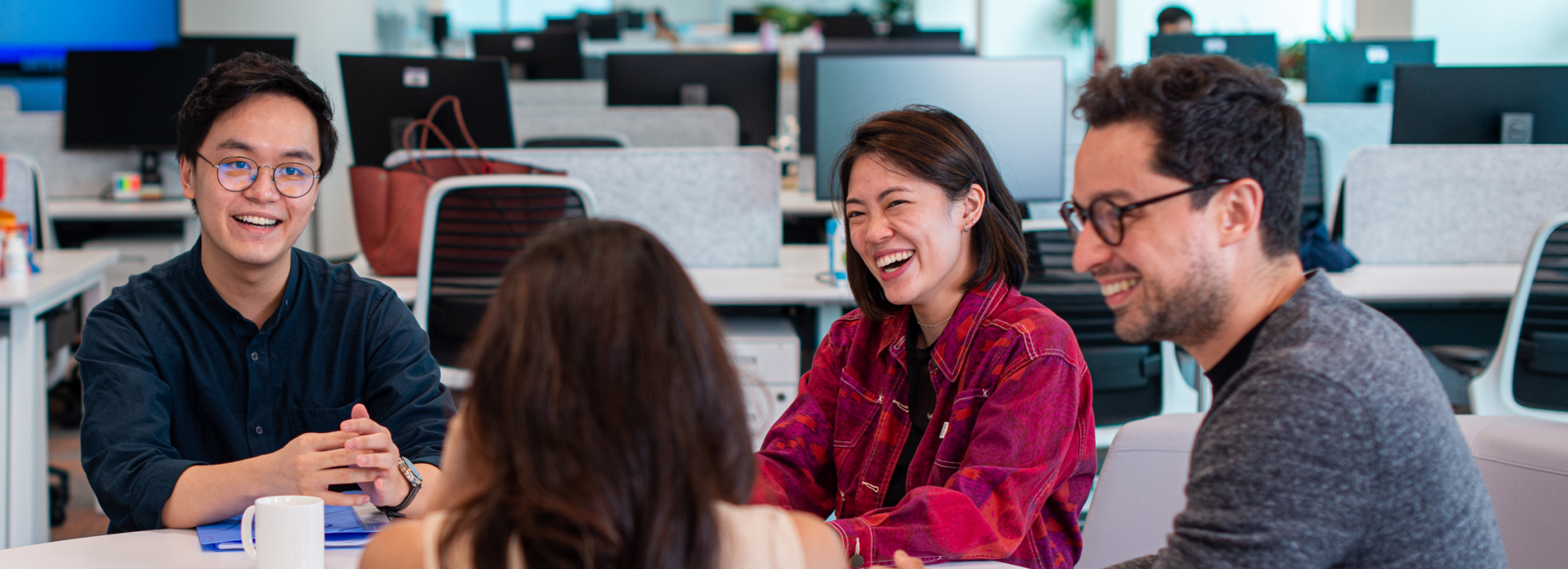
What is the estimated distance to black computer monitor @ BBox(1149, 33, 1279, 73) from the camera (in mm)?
4273

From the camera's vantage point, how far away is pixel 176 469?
1.05 metres

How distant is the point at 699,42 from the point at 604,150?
6383 mm

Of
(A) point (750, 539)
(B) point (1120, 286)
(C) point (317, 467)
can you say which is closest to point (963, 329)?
(B) point (1120, 286)

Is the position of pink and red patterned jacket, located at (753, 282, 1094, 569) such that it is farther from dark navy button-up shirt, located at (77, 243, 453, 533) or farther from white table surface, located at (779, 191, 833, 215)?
white table surface, located at (779, 191, 833, 215)

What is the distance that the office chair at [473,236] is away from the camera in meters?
2.14

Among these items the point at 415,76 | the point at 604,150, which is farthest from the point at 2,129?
the point at 604,150

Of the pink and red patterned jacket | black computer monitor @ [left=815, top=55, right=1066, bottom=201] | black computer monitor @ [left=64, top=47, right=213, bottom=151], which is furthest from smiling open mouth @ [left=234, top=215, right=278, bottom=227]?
black computer monitor @ [left=64, top=47, right=213, bottom=151]

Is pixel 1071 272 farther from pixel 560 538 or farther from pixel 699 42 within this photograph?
pixel 699 42

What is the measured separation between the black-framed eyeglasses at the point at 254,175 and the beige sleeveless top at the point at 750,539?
706 mm

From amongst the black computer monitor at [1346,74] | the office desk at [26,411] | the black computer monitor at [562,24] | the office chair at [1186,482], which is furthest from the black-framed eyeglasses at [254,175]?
the black computer monitor at [562,24]

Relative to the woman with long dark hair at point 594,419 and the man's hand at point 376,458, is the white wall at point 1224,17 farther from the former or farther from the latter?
the woman with long dark hair at point 594,419

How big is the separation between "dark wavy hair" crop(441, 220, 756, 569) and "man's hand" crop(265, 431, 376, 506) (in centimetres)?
44

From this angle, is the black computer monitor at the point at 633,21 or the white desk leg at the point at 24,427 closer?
the white desk leg at the point at 24,427

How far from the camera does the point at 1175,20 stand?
5.45 m
